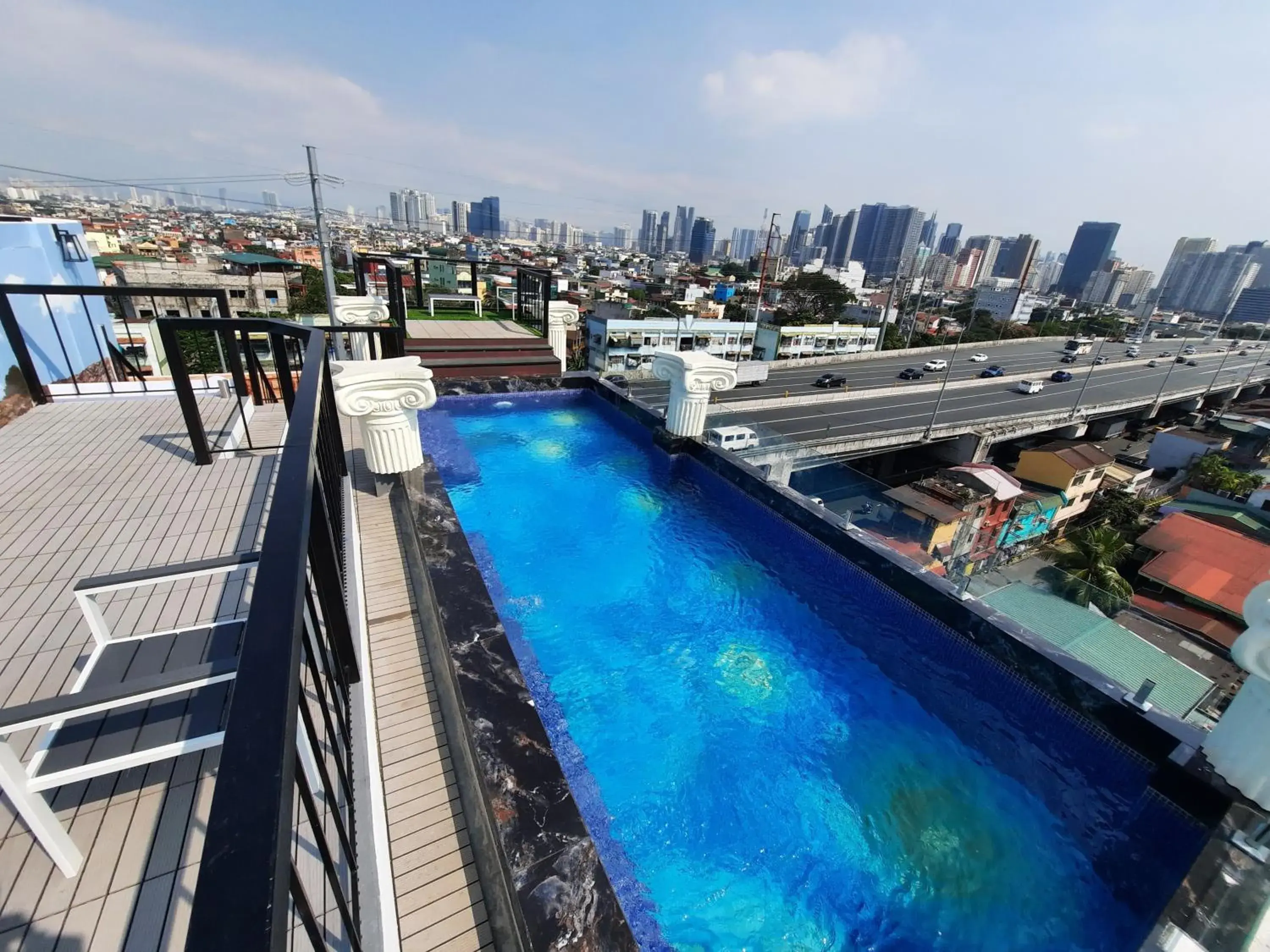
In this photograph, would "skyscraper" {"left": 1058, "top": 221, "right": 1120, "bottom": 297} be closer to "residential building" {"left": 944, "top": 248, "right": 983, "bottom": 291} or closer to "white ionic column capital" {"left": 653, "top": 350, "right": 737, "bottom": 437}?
"residential building" {"left": 944, "top": 248, "right": 983, "bottom": 291}

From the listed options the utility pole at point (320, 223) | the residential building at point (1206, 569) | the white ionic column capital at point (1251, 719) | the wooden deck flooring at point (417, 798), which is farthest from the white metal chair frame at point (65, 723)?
the residential building at point (1206, 569)

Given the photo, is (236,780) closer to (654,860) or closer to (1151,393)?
(654,860)

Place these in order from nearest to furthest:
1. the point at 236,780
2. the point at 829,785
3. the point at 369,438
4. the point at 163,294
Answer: the point at 236,780
the point at 829,785
the point at 163,294
the point at 369,438

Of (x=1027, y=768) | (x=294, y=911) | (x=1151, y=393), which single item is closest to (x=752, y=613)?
(x=1027, y=768)

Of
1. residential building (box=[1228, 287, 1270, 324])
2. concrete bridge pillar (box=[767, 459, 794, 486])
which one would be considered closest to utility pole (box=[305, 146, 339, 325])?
concrete bridge pillar (box=[767, 459, 794, 486])

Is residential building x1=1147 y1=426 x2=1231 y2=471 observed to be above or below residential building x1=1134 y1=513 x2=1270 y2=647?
below

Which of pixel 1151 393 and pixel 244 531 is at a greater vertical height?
pixel 244 531

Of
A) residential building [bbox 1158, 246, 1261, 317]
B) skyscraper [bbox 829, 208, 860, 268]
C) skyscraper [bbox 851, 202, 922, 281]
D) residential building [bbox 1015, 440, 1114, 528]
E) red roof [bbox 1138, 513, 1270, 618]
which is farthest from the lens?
skyscraper [bbox 829, 208, 860, 268]
